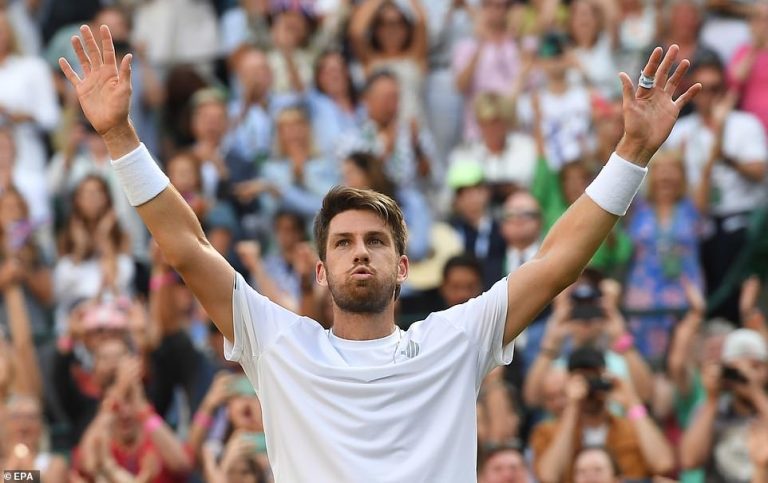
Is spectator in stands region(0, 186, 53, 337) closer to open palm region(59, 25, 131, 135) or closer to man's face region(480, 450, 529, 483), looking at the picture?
man's face region(480, 450, 529, 483)

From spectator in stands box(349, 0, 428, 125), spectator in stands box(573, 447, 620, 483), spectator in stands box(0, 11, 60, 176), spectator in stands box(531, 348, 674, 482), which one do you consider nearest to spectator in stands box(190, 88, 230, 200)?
spectator in stands box(0, 11, 60, 176)

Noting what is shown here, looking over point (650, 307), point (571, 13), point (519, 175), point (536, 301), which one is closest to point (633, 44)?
point (571, 13)

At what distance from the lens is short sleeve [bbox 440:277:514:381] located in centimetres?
559

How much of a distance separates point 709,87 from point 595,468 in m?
4.49

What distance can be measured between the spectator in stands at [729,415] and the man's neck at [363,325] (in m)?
4.18

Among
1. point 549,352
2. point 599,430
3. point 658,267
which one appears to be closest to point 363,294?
point 599,430

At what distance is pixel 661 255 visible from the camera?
1121 cm

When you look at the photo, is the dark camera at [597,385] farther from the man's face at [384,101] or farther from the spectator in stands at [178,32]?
the spectator in stands at [178,32]

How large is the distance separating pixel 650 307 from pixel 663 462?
Answer: 206cm

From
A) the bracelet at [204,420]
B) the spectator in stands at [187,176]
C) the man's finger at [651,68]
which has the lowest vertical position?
the bracelet at [204,420]

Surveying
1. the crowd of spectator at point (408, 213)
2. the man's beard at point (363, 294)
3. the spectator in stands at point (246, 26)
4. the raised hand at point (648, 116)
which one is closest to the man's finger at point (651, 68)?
the raised hand at point (648, 116)

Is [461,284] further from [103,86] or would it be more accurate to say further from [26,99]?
[103,86]

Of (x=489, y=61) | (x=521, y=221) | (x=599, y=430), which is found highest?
(x=489, y=61)

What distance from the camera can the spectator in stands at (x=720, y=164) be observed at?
11594 mm
